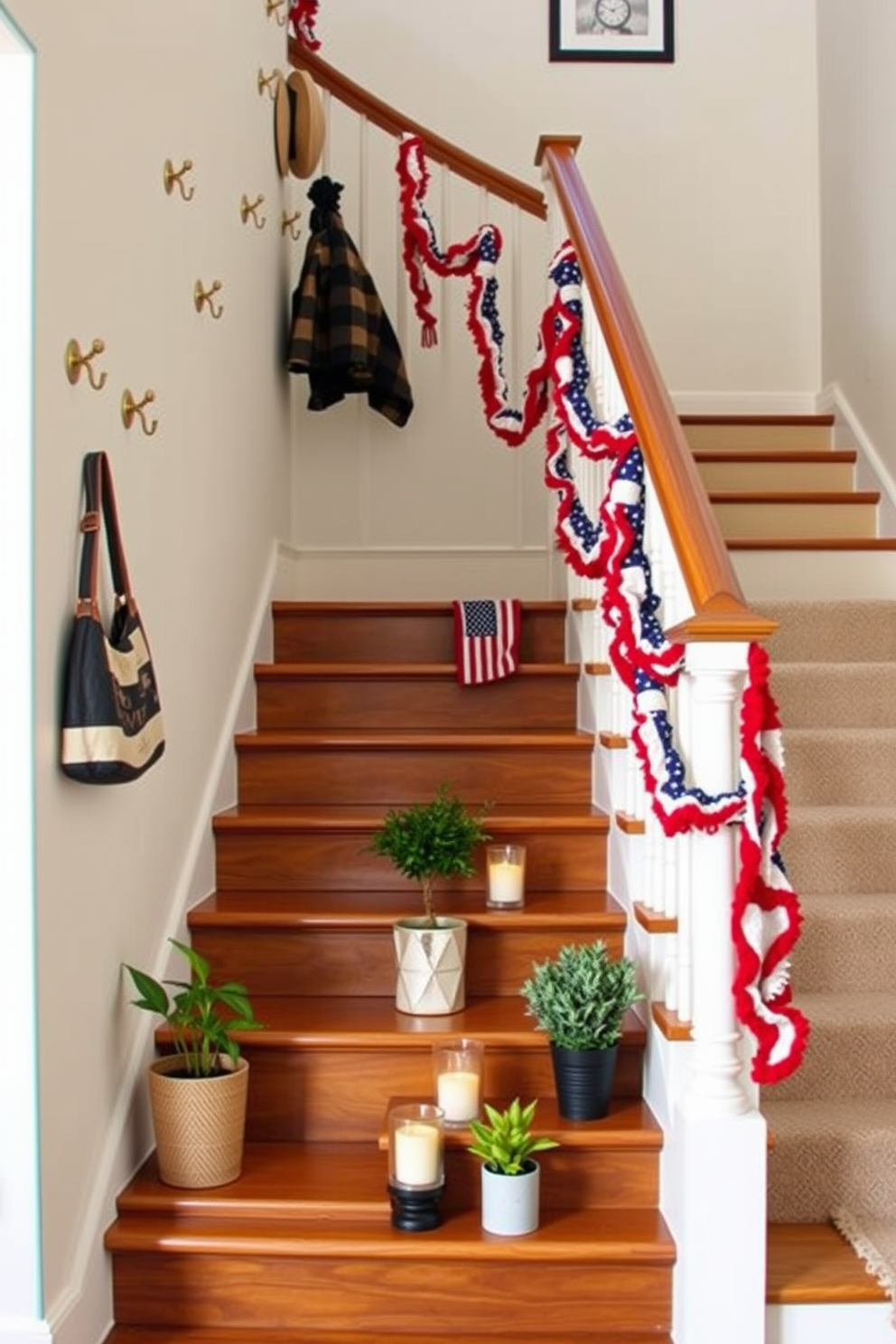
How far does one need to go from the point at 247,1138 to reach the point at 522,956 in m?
0.63

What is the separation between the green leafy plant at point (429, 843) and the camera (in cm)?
276

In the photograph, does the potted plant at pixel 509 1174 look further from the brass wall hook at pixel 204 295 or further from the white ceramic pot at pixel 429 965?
the brass wall hook at pixel 204 295

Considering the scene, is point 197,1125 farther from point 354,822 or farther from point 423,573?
point 423,573

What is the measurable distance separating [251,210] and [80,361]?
4.76ft

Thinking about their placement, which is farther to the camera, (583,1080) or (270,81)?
(270,81)

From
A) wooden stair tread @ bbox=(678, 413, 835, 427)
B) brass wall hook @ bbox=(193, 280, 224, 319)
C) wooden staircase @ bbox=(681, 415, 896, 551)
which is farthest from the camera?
wooden stair tread @ bbox=(678, 413, 835, 427)

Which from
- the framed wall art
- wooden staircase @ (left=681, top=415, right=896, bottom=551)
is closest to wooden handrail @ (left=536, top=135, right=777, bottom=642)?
wooden staircase @ (left=681, top=415, right=896, bottom=551)

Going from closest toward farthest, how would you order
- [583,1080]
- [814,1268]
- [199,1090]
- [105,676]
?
1. [105,676]
2. [814,1268]
3. [199,1090]
4. [583,1080]

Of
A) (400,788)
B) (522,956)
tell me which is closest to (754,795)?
(522,956)

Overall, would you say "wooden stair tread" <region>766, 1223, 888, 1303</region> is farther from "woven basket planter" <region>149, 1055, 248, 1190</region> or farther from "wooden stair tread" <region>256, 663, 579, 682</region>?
"wooden stair tread" <region>256, 663, 579, 682</region>

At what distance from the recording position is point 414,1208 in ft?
7.55

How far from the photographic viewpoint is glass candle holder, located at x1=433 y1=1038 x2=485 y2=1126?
2.45m

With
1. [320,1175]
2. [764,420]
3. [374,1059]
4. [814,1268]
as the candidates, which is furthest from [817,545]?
[320,1175]

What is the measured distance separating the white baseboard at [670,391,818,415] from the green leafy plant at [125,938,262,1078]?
125 inches
